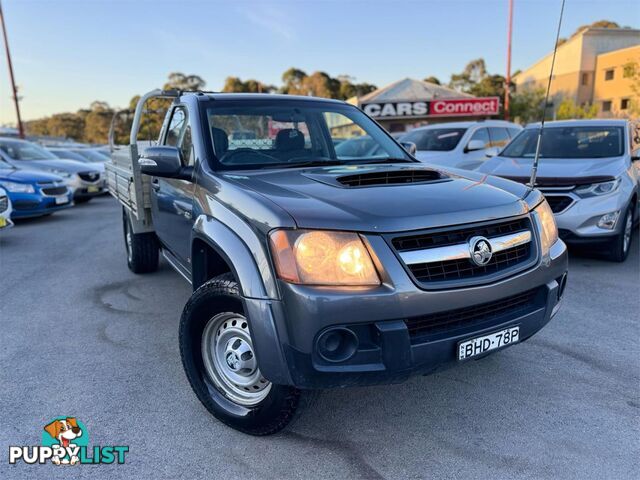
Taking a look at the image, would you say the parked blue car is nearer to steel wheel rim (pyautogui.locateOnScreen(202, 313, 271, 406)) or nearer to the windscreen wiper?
the windscreen wiper

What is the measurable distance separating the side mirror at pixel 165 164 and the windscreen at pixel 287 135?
24cm

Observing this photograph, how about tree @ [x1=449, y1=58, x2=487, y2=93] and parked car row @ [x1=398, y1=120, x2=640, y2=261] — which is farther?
tree @ [x1=449, y1=58, x2=487, y2=93]

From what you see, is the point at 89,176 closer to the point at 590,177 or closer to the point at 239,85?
the point at 590,177

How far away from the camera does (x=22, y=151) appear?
12.4 m

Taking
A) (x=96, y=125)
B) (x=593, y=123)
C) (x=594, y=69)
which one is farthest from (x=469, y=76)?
(x=593, y=123)

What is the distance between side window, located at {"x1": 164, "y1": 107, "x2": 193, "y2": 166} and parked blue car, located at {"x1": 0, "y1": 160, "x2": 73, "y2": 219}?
22.2ft

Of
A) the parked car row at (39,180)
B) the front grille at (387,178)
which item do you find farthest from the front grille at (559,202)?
the parked car row at (39,180)

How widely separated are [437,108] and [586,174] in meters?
25.9

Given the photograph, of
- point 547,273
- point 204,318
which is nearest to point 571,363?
point 547,273

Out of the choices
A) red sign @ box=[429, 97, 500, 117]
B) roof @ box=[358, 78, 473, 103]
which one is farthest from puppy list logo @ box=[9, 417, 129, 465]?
roof @ box=[358, 78, 473, 103]

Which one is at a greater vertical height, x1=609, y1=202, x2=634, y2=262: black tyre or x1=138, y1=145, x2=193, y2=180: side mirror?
x1=138, y1=145, x2=193, y2=180: side mirror

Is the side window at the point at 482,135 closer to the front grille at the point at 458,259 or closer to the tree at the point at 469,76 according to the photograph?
the front grille at the point at 458,259

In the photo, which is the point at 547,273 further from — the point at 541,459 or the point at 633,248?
the point at 633,248

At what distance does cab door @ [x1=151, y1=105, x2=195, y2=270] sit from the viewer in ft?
10.9
